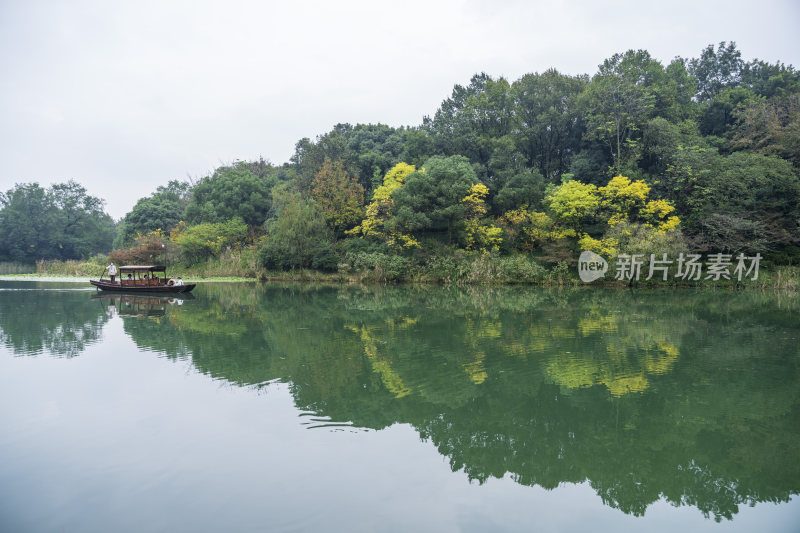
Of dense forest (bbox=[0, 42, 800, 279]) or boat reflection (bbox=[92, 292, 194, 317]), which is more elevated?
dense forest (bbox=[0, 42, 800, 279])

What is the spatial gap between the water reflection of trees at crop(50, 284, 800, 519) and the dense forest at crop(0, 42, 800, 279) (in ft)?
43.4

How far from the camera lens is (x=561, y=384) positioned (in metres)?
6.74

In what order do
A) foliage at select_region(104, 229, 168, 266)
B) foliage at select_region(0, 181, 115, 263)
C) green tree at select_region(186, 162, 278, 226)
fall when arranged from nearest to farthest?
foliage at select_region(104, 229, 168, 266) < green tree at select_region(186, 162, 278, 226) < foliage at select_region(0, 181, 115, 263)

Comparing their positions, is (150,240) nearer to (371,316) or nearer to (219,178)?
(219,178)

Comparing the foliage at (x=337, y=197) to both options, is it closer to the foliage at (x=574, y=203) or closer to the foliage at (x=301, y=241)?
the foliage at (x=301, y=241)

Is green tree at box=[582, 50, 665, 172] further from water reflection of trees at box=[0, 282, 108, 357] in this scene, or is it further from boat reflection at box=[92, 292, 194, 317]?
water reflection of trees at box=[0, 282, 108, 357]

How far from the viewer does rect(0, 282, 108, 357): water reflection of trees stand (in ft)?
31.4

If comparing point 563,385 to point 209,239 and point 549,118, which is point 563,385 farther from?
point 209,239

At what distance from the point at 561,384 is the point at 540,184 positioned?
2679 cm

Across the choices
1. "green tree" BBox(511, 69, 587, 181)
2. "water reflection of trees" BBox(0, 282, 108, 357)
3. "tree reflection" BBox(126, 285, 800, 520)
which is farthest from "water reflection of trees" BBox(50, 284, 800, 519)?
"green tree" BBox(511, 69, 587, 181)

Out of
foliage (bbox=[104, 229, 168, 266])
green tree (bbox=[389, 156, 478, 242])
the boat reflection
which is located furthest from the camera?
foliage (bbox=[104, 229, 168, 266])

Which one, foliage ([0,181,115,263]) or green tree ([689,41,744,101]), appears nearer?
green tree ([689,41,744,101])

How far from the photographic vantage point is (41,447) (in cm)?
483

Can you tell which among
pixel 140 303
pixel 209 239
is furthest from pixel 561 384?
pixel 209 239
